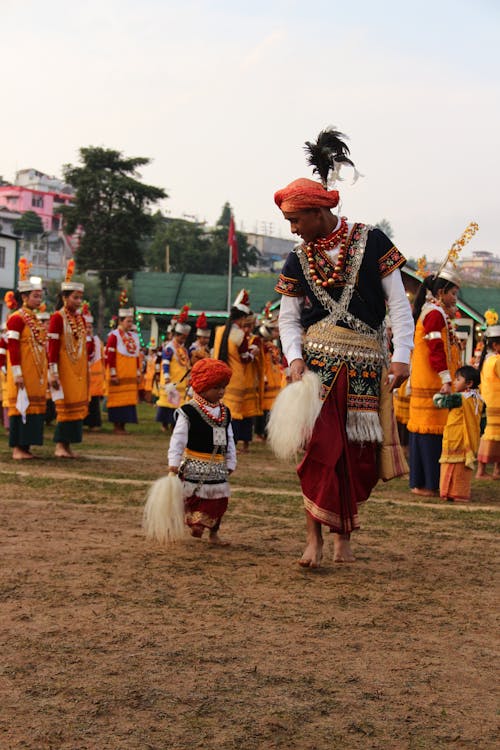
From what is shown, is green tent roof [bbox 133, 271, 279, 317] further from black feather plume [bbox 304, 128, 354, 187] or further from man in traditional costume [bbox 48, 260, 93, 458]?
black feather plume [bbox 304, 128, 354, 187]

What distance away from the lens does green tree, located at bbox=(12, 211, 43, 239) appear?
3836 inches

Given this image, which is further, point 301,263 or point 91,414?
point 91,414

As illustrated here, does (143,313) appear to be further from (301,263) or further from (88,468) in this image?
(301,263)

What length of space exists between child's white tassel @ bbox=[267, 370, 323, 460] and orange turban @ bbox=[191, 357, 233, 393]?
1.07 meters

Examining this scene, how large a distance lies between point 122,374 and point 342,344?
11.9 meters

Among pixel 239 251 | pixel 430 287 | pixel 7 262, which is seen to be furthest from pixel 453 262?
pixel 239 251

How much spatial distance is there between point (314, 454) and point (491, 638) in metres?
1.57

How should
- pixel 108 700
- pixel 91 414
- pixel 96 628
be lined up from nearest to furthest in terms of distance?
1. pixel 108 700
2. pixel 96 628
3. pixel 91 414

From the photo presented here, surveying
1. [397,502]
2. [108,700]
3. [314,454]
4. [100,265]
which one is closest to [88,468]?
[397,502]

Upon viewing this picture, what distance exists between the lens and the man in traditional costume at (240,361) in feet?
44.7

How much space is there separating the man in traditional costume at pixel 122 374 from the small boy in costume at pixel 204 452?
10.3 metres

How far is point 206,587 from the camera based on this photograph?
5.06 m

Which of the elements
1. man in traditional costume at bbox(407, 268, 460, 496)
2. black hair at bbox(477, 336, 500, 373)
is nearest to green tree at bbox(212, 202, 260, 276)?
black hair at bbox(477, 336, 500, 373)

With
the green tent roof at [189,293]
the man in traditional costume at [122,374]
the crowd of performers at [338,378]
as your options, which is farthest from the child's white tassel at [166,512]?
the green tent roof at [189,293]
